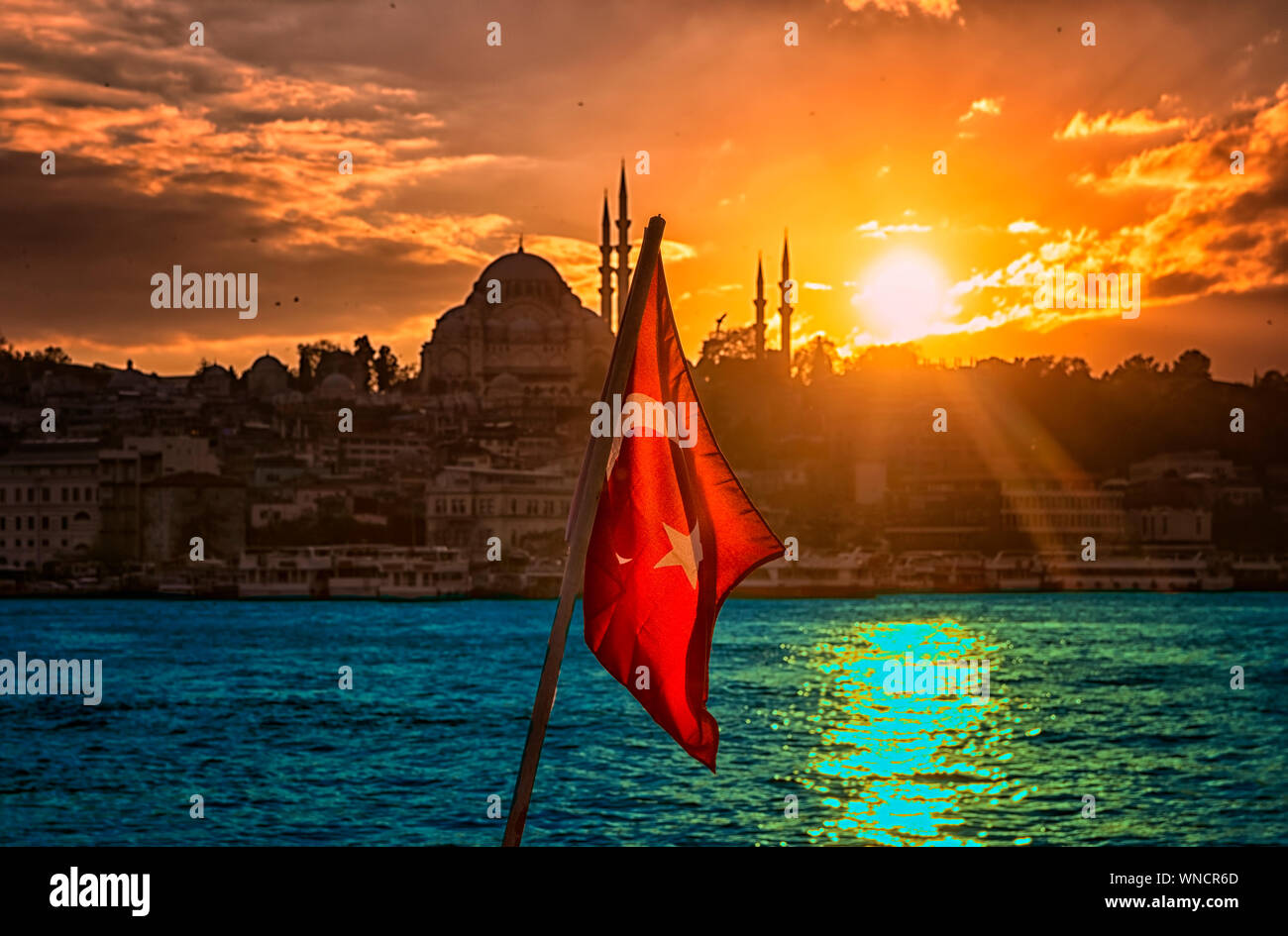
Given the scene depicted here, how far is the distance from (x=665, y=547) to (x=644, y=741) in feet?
51.3

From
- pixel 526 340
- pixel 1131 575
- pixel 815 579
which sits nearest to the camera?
pixel 815 579

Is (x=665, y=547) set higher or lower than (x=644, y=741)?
higher

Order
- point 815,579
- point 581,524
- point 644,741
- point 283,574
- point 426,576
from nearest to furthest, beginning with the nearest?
point 581,524 → point 644,741 → point 426,576 → point 283,574 → point 815,579

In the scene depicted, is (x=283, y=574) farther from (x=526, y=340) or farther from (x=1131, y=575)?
(x=1131, y=575)

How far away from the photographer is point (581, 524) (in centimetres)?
173

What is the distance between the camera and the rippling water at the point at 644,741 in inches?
485

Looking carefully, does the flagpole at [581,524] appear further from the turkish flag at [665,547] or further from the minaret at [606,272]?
the minaret at [606,272]

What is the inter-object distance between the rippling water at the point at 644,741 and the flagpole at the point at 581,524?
30.4 ft

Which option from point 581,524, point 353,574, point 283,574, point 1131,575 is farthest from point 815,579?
point 581,524

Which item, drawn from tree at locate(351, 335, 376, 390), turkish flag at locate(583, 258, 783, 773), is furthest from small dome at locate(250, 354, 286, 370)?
turkish flag at locate(583, 258, 783, 773)

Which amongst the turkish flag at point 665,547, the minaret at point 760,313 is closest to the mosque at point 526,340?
the minaret at point 760,313

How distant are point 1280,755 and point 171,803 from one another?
11.8 metres

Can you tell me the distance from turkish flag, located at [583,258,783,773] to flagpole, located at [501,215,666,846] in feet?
0.13

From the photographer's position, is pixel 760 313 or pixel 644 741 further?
pixel 760 313
